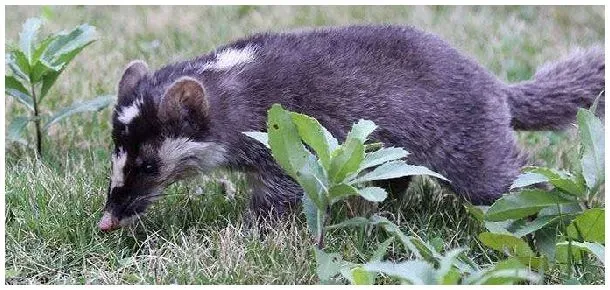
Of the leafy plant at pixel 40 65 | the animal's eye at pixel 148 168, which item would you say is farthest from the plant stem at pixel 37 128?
the animal's eye at pixel 148 168

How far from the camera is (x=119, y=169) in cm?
390

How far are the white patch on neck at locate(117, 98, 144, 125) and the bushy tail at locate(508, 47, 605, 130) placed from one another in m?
1.69

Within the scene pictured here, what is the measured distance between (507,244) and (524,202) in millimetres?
158

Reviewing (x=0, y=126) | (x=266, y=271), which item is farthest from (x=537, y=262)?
(x=0, y=126)

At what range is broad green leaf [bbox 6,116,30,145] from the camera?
15.1 feet

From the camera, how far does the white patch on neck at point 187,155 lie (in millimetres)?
3941

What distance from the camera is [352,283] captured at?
3176 mm

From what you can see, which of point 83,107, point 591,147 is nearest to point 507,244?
point 591,147

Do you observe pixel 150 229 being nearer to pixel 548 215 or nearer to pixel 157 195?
pixel 157 195

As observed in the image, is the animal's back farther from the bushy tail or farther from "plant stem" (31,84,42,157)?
"plant stem" (31,84,42,157)

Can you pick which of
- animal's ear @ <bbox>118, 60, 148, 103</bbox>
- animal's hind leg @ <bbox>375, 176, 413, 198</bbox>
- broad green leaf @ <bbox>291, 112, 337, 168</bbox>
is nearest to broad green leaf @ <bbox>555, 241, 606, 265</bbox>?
broad green leaf @ <bbox>291, 112, 337, 168</bbox>

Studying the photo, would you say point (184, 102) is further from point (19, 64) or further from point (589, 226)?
point (589, 226)

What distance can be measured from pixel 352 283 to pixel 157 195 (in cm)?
114

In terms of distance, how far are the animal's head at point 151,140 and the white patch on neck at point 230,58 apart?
23cm
